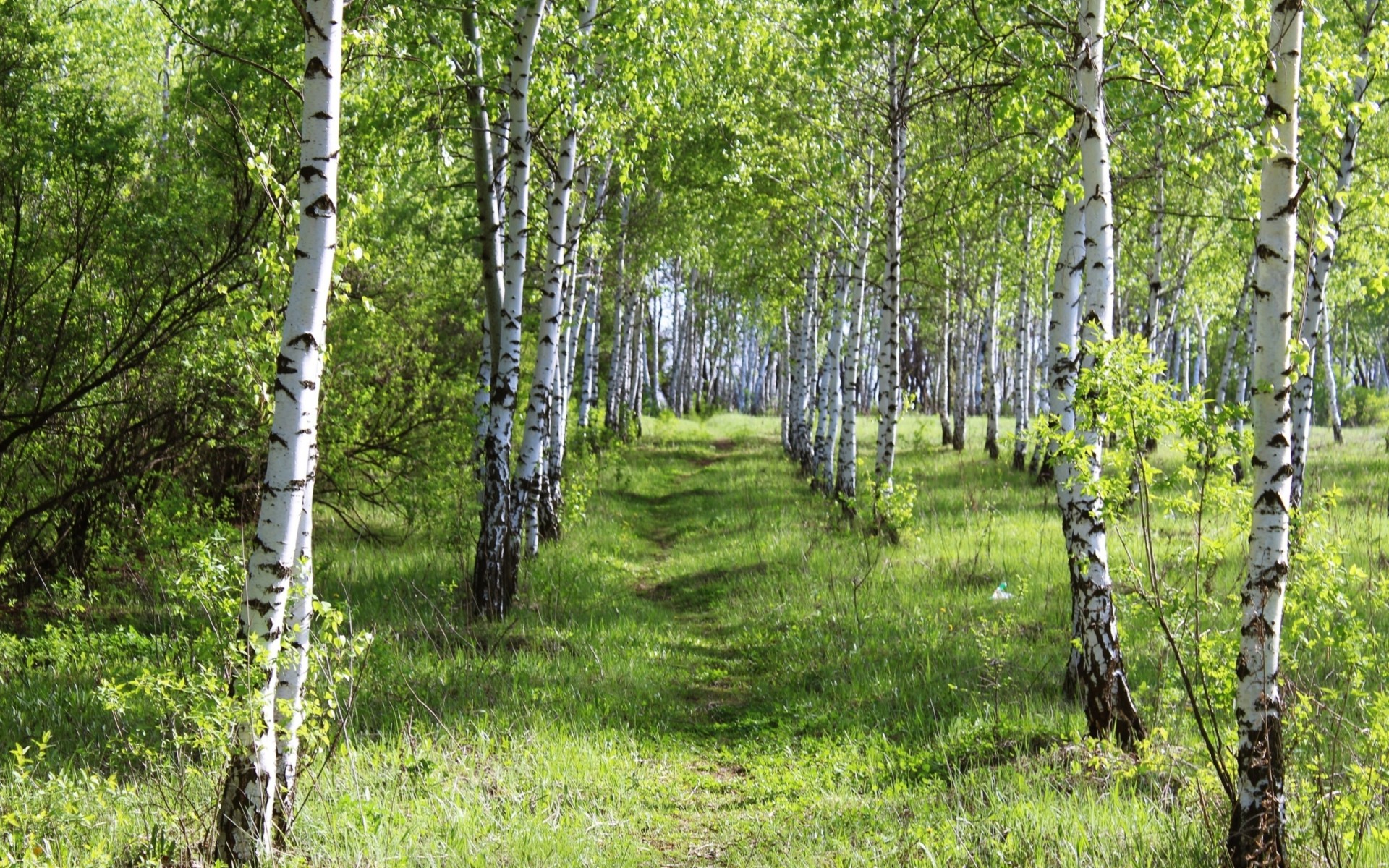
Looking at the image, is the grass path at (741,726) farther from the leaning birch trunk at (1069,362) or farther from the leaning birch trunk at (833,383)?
the leaning birch trunk at (833,383)

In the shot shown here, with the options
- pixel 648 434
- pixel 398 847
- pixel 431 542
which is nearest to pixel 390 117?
pixel 431 542

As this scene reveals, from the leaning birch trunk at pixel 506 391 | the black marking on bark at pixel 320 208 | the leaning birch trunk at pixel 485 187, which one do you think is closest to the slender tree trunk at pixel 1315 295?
the leaning birch trunk at pixel 506 391

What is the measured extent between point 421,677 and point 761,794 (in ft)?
8.96

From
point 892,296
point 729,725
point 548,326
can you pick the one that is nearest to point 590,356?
point 892,296

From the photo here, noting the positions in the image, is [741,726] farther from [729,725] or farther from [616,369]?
[616,369]

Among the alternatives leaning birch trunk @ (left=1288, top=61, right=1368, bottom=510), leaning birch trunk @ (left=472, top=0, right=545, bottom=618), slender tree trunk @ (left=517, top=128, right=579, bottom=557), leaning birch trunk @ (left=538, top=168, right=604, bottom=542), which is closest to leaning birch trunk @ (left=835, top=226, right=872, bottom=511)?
leaning birch trunk @ (left=538, top=168, right=604, bottom=542)

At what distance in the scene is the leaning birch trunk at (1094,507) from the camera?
554cm

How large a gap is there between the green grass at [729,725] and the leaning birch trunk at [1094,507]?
0.24 metres

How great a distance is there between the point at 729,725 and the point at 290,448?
12.8 ft

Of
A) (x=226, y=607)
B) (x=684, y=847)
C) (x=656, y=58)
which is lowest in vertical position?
(x=684, y=847)

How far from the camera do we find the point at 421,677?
22.5ft

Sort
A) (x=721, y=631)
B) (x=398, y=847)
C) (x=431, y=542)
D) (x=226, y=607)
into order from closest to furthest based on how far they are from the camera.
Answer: (x=226, y=607) → (x=398, y=847) → (x=721, y=631) → (x=431, y=542)

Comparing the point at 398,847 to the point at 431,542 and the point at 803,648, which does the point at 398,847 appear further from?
the point at 431,542

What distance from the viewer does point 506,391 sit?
28.3 feet
